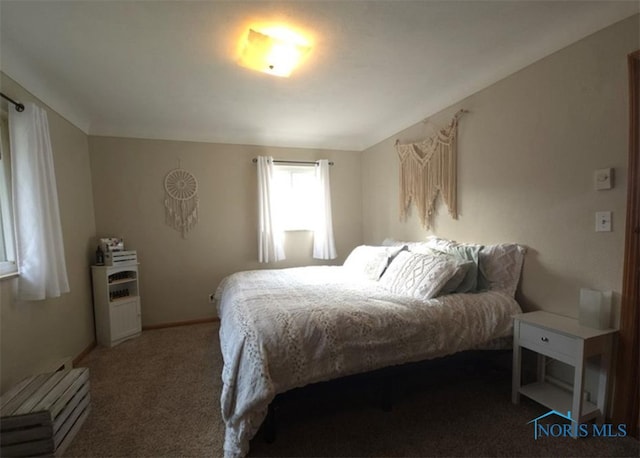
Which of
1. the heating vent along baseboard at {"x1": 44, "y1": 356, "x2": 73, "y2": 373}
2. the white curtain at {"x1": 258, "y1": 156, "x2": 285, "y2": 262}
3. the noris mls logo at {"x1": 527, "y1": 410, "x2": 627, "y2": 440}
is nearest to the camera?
the noris mls logo at {"x1": 527, "y1": 410, "x2": 627, "y2": 440}

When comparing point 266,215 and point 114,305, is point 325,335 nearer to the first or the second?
point 266,215

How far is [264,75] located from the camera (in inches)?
88.6

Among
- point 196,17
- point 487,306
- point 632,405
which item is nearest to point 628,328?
point 632,405

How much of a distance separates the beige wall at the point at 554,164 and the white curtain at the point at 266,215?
7.16ft

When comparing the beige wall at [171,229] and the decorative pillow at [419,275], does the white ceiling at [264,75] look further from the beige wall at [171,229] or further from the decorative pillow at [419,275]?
the decorative pillow at [419,275]

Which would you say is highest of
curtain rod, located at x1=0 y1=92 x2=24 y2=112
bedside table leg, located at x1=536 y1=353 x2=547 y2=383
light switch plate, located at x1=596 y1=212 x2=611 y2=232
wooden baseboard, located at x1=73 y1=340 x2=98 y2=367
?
curtain rod, located at x1=0 y1=92 x2=24 y2=112

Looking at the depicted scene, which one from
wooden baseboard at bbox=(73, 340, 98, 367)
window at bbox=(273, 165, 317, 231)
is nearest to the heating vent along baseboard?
wooden baseboard at bbox=(73, 340, 98, 367)

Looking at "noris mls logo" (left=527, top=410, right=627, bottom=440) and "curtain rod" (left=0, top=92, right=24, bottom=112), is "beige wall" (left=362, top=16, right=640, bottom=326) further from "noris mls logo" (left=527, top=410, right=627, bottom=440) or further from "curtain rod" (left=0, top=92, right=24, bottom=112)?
"curtain rod" (left=0, top=92, right=24, bottom=112)

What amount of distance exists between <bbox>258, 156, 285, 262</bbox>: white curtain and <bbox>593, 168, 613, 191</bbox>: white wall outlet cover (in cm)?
305

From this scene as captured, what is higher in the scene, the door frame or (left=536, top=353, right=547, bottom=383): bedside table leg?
the door frame

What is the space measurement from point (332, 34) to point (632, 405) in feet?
8.87

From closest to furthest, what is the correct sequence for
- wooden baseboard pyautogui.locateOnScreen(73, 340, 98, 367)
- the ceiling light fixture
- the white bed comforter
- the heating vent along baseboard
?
the white bed comforter, the ceiling light fixture, the heating vent along baseboard, wooden baseboard pyautogui.locateOnScreen(73, 340, 98, 367)

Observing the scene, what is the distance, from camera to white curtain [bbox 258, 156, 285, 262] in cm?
365

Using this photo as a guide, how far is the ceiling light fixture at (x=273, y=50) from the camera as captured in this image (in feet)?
5.74
